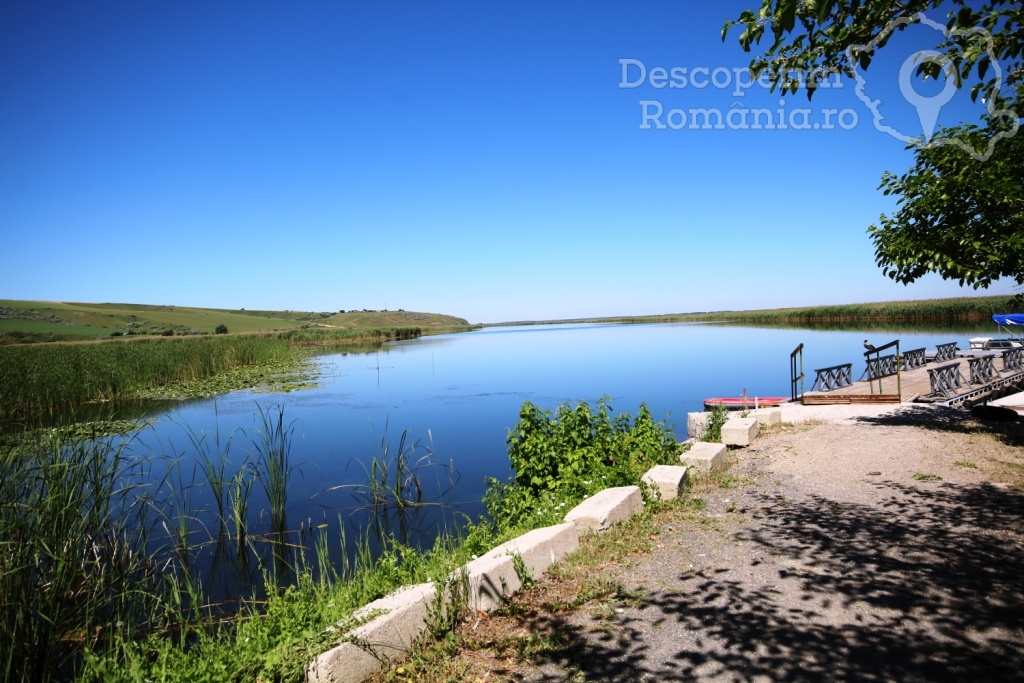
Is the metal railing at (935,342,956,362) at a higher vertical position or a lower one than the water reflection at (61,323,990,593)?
higher

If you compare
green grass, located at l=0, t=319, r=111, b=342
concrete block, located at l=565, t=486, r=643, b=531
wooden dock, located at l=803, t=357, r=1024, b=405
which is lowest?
wooden dock, located at l=803, t=357, r=1024, b=405

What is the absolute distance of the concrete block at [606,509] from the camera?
5.41 meters

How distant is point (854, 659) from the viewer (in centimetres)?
319

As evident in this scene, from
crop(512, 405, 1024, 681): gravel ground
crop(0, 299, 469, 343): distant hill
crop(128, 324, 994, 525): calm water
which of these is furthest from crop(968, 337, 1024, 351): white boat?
crop(0, 299, 469, 343): distant hill

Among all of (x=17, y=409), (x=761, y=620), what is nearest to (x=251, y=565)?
(x=761, y=620)

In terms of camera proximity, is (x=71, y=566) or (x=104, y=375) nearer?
(x=71, y=566)

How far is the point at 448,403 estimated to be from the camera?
2067 cm

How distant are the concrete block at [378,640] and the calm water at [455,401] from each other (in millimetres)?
5209

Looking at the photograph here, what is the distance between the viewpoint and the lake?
11.0 meters

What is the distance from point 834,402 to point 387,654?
50.6 ft

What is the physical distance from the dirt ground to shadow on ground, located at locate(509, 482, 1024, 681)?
1cm

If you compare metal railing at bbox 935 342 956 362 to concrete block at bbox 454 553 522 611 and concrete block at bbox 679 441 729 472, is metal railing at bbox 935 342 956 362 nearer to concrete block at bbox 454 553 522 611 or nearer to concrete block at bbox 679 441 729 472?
concrete block at bbox 679 441 729 472

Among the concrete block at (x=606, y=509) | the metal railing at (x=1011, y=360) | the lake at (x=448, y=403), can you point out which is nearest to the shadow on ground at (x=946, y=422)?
the lake at (x=448, y=403)

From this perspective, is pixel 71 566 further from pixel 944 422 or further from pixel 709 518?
pixel 944 422
